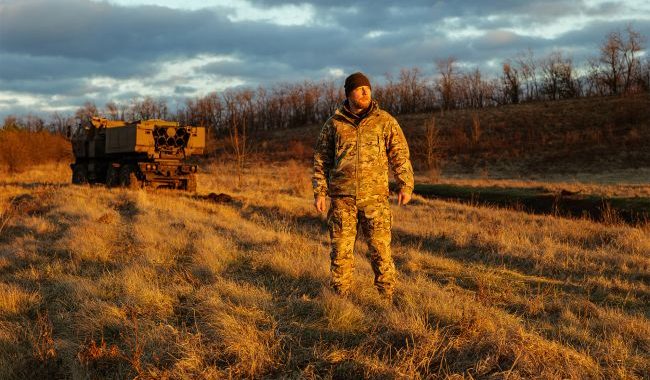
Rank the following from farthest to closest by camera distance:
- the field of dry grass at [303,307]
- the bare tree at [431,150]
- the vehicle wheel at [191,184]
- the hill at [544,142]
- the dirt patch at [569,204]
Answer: the hill at [544,142]
the bare tree at [431,150]
the vehicle wheel at [191,184]
the dirt patch at [569,204]
the field of dry grass at [303,307]

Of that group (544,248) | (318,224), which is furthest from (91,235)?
(544,248)

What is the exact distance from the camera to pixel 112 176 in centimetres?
1834

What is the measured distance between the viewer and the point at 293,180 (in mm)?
23016

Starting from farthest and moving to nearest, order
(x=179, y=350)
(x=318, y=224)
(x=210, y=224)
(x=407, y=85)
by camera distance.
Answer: (x=407, y=85)
(x=318, y=224)
(x=210, y=224)
(x=179, y=350)

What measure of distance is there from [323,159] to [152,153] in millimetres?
13316

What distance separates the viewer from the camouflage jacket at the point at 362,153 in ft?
15.3

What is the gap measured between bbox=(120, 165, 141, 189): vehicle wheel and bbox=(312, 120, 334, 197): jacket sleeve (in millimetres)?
13547

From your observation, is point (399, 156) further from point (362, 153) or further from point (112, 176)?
point (112, 176)

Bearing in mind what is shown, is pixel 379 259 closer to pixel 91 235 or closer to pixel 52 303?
pixel 52 303

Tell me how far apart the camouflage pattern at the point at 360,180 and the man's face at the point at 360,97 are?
0.08 m

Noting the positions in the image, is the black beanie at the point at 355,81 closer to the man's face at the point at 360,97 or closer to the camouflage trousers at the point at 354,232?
the man's face at the point at 360,97

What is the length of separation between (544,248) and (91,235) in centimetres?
719

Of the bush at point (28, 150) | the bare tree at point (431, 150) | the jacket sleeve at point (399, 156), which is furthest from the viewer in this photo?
the bush at point (28, 150)

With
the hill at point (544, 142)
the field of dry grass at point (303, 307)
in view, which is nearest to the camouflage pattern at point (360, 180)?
the field of dry grass at point (303, 307)
